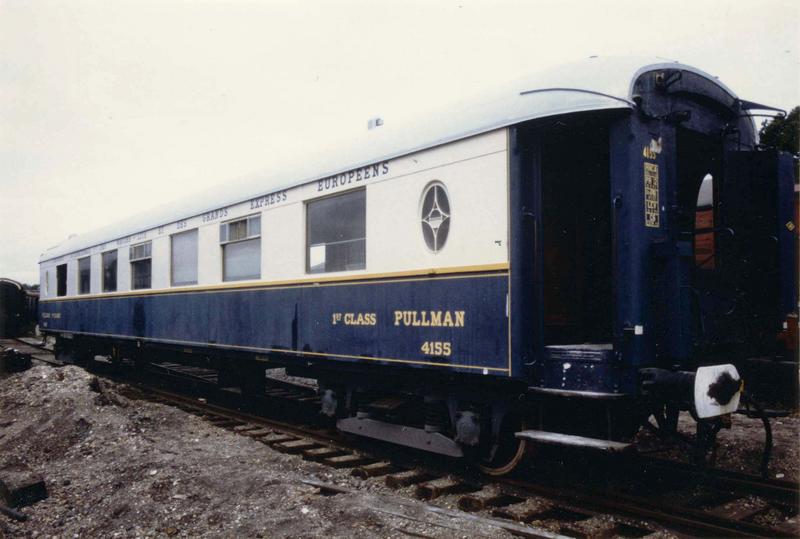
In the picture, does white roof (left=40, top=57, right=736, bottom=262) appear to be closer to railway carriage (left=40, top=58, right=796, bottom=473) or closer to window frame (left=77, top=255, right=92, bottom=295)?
railway carriage (left=40, top=58, right=796, bottom=473)

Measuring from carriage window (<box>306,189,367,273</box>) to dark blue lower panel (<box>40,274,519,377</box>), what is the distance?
271 mm

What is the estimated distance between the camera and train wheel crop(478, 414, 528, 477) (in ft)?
17.4

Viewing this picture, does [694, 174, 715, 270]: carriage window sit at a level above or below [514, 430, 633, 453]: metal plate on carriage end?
above

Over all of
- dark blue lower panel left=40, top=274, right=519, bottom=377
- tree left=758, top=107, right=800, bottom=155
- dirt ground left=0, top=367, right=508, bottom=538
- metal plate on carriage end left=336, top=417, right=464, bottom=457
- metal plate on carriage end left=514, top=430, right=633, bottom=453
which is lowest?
dirt ground left=0, top=367, right=508, bottom=538

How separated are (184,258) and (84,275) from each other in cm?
563

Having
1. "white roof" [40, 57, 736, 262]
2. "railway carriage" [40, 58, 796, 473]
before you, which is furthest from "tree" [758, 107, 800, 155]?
"white roof" [40, 57, 736, 262]

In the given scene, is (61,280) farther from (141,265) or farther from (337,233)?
(337,233)

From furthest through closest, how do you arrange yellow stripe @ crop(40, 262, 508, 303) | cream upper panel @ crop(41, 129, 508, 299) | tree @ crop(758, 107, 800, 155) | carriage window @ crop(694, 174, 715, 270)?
tree @ crop(758, 107, 800, 155) → carriage window @ crop(694, 174, 715, 270) → yellow stripe @ crop(40, 262, 508, 303) → cream upper panel @ crop(41, 129, 508, 299)

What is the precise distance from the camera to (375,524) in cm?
453

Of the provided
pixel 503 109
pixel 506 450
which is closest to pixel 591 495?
pixel 506 450

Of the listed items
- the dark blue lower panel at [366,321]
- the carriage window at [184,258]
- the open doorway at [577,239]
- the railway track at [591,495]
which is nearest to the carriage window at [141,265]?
the carriage window at [184,258]

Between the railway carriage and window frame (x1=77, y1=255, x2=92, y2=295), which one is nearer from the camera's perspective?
the railway carriage

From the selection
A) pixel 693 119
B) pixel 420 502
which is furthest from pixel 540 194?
pixel 420 502

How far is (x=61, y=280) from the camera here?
16.3 m
